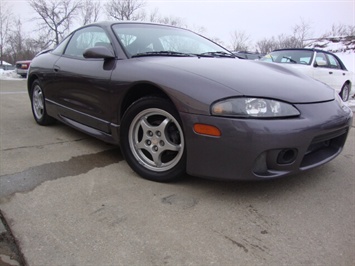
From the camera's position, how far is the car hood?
2.20m

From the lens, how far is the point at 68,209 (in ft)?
6.95

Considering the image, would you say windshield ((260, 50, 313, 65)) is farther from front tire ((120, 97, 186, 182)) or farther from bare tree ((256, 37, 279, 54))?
bare tree ((256, 37, 279, 54))

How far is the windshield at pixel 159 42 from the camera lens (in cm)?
296

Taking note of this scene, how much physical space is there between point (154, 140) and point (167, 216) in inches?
27.4

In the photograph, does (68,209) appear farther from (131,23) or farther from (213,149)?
(131,23)

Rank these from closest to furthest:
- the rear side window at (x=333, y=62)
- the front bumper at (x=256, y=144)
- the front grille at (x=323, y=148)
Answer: the front bumper at (x=256, y=144) → the front grille at (x=323, y=148) → the rear side window at (x=333, y=62)

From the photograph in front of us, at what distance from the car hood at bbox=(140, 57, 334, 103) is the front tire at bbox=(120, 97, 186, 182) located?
0.32 m

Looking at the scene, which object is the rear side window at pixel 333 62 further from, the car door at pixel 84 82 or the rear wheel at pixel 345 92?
the car door at pixel 84 82

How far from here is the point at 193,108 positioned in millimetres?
2182

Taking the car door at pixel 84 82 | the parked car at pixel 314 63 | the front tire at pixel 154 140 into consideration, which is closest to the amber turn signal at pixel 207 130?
the front tire at pixel 154 140

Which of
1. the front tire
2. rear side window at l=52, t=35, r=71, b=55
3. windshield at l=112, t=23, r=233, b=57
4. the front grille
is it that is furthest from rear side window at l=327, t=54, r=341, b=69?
the front tire

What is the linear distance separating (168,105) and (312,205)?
1259mm

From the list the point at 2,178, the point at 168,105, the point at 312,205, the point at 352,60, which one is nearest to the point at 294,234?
the point at 312,205

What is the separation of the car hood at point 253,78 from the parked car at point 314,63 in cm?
457
